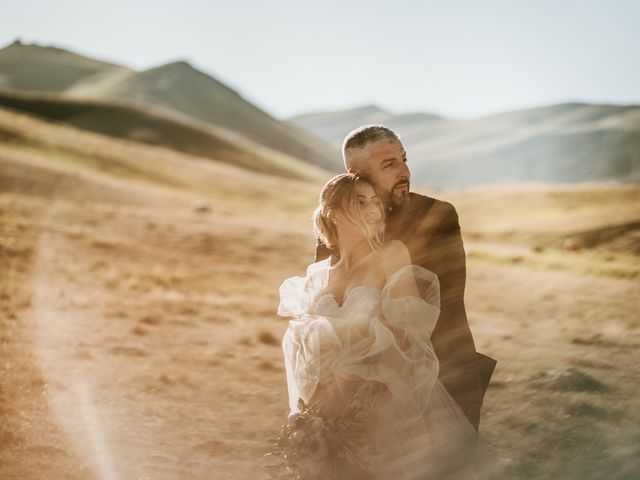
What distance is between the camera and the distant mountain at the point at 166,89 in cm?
15600

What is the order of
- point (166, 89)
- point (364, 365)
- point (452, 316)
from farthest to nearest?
1. point (166, 89)
2. point (452, 316)
3. point (364, 365)

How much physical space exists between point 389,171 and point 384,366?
4.34 ft

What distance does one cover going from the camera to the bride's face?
3.52 metres

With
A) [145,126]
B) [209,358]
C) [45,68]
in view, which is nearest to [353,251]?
[209,358]

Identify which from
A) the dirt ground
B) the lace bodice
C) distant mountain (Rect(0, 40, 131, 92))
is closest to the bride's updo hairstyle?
the lace bodice

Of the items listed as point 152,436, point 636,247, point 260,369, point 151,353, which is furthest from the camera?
point 636,247

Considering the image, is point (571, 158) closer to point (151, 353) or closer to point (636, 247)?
point (636, 247)

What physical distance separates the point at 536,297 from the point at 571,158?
617 feet

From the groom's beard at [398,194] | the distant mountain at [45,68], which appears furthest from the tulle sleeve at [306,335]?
the distant mountain at [45,68]

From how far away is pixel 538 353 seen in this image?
9992mm

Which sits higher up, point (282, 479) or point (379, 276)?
point (379, 276)

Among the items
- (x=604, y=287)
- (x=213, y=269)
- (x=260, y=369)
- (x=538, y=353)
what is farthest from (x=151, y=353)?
(x=604, y=287)

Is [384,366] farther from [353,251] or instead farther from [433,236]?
[433,236]

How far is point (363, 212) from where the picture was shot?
354cm
